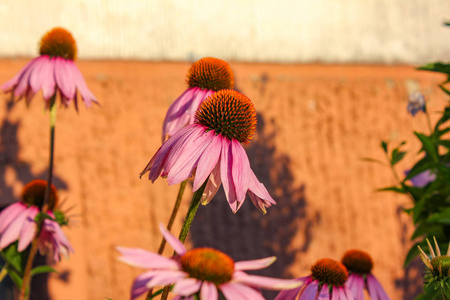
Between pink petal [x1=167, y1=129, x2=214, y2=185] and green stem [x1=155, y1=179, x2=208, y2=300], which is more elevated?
pink petal [x1=167, y1=129, x2=214, y2=185]

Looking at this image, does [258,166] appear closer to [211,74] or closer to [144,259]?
[211,74]

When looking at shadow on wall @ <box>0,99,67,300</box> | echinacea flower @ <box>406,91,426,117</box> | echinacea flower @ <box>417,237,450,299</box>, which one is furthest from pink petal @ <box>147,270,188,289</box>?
shadow on wall @ <box>0,99,67,300</box>

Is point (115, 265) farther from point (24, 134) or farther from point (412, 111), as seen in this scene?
point (412, 111)

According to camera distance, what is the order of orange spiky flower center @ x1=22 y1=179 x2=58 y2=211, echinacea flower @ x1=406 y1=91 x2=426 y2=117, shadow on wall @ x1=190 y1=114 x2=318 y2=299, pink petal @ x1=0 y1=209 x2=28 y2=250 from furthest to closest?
1. shadow on wall @ x1=190 y1=114 x2=318 y2=299
2. echinacea flower @ x1=406 y1=91 x2=426 y2=117
3. orange spiky flower center @ x1=22 y1=179 x2=58 y2=211
4. pink petal @ x1=0 y1=209 x2=28 y2=250

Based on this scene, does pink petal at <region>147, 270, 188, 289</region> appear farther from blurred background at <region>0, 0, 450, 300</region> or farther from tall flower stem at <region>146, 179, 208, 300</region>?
blurred background at <region>0, 0, 450, 300</region>

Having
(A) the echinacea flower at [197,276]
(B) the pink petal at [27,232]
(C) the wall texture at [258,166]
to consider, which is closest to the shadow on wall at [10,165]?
(C) the wall texture at [258,166]
